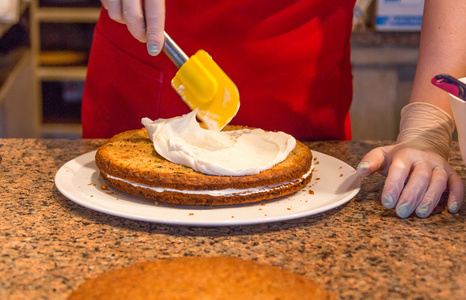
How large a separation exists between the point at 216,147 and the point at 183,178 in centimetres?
17

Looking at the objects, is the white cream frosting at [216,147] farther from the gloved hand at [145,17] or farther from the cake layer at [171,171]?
the gloved hand at [145,17]

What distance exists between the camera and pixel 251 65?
5.82 feet

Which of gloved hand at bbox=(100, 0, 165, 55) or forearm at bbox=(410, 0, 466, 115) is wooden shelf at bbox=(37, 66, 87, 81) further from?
forearm at bbox=(410, 0, 466, 115)

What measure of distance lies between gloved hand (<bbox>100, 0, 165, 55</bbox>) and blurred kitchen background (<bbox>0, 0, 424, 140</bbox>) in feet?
6.25

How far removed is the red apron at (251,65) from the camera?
1.73 metres

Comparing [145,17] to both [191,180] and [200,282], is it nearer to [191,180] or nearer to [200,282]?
[191,180]

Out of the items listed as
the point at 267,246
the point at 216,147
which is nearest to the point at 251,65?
the point at 216,147

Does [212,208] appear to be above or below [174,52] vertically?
below

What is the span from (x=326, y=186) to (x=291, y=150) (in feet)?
0.42

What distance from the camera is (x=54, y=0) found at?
4059 mm

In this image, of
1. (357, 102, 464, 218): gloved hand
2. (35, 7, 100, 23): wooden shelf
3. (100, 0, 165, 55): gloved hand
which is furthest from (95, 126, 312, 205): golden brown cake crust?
(35, 7, 100, 23): wooden shelf

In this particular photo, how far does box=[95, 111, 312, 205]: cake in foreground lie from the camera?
3.69 ft

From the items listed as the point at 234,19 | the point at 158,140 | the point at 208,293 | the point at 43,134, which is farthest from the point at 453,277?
the point at 43,134

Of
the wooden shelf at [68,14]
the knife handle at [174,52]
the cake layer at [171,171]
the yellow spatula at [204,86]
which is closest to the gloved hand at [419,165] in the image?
the cake layer at [171,171]
